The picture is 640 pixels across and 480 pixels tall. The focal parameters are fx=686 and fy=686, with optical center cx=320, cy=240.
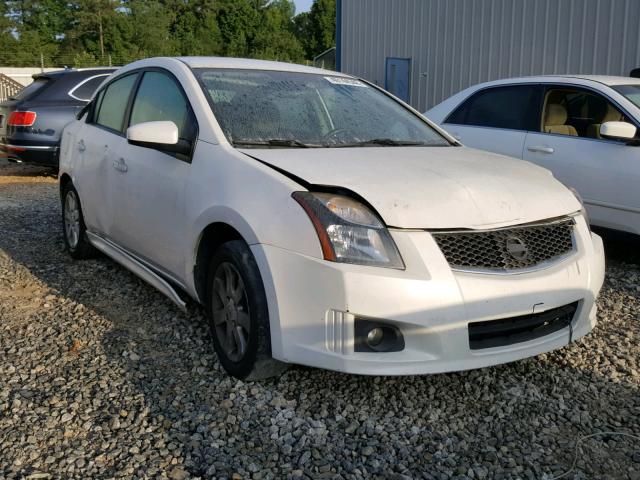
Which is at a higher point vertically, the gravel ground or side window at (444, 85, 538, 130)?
side window at (444, 85, 538, 130)

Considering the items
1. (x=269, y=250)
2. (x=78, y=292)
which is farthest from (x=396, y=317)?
(x=78, y=292)

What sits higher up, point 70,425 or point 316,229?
point 316,229

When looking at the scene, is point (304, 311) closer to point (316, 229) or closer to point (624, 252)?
point (316, 229)

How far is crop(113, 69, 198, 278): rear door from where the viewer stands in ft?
12.1

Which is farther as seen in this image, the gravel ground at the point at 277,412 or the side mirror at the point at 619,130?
the side mirror at the point at 619,130

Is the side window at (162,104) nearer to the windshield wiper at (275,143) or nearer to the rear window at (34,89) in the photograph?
the windshield wiper at (275,143)

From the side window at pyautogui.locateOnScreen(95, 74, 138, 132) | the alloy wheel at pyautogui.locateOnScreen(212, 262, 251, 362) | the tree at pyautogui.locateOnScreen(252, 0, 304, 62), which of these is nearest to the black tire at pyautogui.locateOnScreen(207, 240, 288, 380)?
the alloy wheel at pyautogui.locateOnScreen(212, 262, 251, 362)

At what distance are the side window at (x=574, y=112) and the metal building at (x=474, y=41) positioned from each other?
4239 millimetres

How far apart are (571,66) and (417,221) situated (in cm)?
855

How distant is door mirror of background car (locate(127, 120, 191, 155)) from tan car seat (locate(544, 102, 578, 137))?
3535mm

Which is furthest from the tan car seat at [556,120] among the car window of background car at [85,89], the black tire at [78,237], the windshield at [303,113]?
the car window of background car at [85,89]

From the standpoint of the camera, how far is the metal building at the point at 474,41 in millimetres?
9734

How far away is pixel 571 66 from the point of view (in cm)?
1030

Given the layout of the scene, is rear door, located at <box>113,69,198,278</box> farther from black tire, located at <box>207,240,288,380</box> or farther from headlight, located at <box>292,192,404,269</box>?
headlight, located at <box>292,192,404,269</box>
